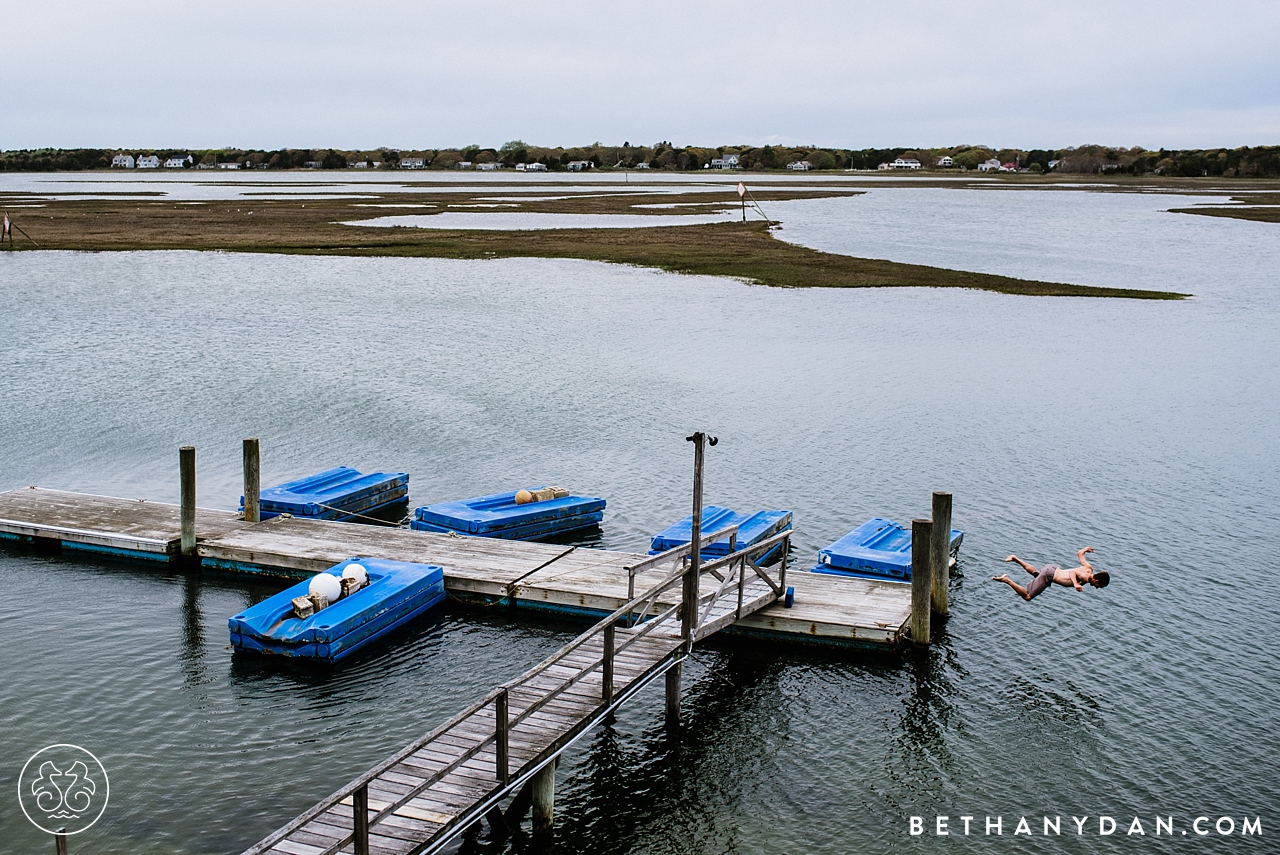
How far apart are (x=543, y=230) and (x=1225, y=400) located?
79.0m

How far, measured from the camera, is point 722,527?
94.3ft

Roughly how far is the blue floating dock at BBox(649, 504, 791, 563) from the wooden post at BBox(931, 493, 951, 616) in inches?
140

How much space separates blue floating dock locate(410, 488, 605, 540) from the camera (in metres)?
29.2

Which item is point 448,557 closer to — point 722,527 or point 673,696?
point 722,527

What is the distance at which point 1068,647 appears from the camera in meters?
23.9

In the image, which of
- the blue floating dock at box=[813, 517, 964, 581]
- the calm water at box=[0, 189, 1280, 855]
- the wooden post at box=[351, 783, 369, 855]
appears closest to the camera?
the wooden post at box=[351, 783, 369, 855]

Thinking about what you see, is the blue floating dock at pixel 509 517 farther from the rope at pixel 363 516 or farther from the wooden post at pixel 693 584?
the wooden post at pixel 693 584

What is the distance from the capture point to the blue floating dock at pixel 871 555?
26438 millimetres

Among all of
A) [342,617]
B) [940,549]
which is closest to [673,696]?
[342,617]

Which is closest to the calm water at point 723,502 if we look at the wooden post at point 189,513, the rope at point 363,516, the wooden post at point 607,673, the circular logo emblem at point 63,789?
the circular logo emblem at point 63,789

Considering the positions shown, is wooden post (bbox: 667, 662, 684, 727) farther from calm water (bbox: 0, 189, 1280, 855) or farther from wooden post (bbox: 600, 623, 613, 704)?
wooden post (bbox: 600, 623, 613, 704)

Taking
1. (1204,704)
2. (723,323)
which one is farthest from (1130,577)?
(723,323)

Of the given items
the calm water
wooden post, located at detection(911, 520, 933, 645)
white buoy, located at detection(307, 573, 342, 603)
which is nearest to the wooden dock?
the calm water

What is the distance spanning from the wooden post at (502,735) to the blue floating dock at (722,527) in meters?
10.5
